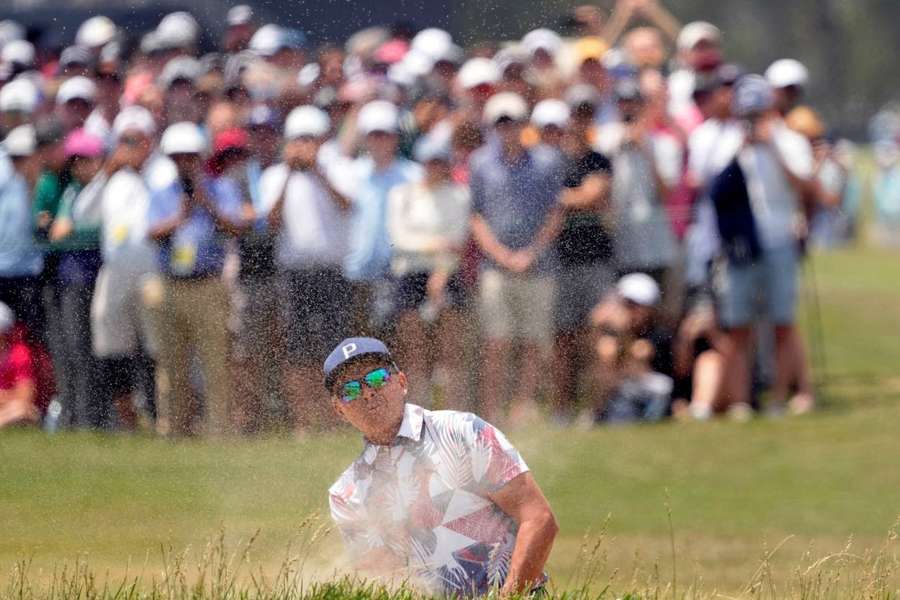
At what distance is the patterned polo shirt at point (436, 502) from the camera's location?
5391mm

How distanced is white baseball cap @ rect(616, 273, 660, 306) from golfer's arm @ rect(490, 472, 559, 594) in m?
5.00

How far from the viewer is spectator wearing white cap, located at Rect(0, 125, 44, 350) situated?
8.49 m

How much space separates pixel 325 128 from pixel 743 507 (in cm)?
298

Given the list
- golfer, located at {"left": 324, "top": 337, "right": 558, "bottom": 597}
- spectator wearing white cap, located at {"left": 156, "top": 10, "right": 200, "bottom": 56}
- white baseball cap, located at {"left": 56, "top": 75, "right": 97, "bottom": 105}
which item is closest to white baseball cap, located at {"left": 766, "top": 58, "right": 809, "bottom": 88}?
spectator wearing white cap, located at {"left": 156, "top": 10, "right": 200, "bottom": 56}

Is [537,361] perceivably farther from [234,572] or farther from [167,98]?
[234,572]

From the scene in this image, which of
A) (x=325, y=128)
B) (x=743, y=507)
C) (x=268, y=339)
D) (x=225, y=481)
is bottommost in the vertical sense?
(x=743, y=507)

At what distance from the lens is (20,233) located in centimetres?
861

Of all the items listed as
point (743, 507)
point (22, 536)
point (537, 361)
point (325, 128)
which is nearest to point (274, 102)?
point (325, 128)

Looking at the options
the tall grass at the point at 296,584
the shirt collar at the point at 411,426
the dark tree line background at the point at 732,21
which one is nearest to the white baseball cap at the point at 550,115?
the dark tree line background at the point at 732,21

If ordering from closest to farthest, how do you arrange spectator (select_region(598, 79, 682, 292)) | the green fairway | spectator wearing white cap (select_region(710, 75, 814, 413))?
the green fairway → spectator (select_region(598, 79, 682, 292)) → spectator wearing white cap (select_region(710, 75, 814, 413))

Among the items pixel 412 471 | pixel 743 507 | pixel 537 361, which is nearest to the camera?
pixel 412 471

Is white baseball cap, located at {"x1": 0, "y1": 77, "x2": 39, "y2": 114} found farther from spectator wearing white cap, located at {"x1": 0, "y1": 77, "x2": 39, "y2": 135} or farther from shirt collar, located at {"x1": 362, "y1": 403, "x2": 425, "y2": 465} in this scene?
shirt collar, located at {"x1": 362, "y1": 403, "x2": 425, "y2": 465}

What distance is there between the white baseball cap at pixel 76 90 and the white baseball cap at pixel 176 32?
59 cm

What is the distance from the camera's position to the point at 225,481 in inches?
275
